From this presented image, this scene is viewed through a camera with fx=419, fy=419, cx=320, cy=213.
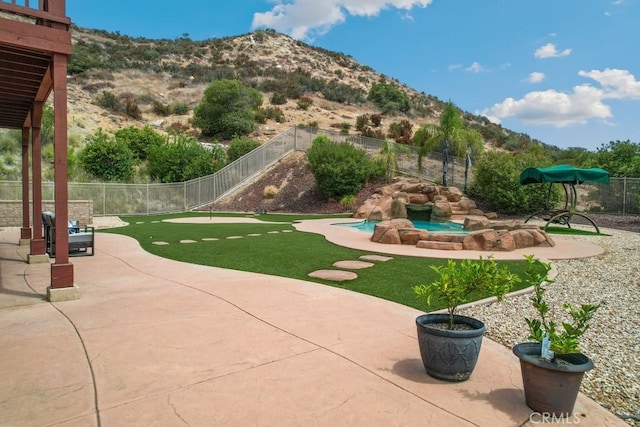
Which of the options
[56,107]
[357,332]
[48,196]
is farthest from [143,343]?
[48,196]

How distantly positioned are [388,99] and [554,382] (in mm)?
57492

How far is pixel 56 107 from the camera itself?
17.2 feet

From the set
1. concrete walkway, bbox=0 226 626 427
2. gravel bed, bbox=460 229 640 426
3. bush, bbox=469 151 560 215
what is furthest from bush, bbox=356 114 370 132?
concrete walkway, bbox=0 226 626 427

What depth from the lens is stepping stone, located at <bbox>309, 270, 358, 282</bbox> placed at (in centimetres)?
665

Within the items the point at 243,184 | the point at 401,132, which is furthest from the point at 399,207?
the point at 401,132

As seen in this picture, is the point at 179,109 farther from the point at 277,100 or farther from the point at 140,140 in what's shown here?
the point at 140,140

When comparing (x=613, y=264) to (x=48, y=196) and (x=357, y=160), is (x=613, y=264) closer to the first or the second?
(x=357, y=160)

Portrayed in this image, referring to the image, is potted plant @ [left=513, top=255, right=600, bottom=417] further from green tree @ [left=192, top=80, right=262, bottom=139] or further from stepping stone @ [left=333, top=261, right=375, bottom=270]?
green tree @ [left=192, top=80, right=262, bottom=139]

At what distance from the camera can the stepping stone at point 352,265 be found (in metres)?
7.53

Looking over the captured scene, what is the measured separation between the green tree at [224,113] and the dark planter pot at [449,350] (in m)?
36.5

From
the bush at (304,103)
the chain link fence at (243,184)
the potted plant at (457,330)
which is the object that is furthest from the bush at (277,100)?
the potted plant at (457,330)

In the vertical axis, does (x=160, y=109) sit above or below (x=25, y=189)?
above

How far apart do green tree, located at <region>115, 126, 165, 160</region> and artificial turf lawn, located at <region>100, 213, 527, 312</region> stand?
18.9 m

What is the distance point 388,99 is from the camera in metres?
57.1
